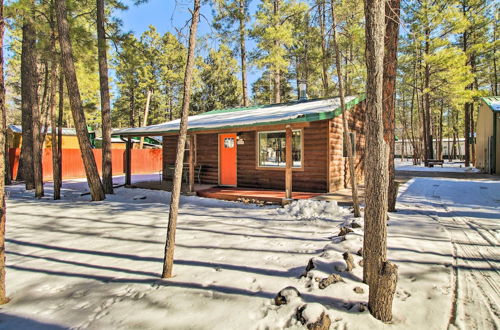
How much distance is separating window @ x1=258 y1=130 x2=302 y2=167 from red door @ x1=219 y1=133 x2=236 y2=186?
1.19m

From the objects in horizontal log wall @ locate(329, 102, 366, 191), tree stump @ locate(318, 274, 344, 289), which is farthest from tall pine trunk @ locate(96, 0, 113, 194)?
tree stump @ locate(318, 274, 344, 289)

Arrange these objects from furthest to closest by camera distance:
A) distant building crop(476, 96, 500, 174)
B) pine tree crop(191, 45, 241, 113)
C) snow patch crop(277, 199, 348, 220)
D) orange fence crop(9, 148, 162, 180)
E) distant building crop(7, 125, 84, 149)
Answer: pine tree crop(191, 45, 241, 113) → distant building crop(7, 125, 84, 149) → orange fence crop(9, 148, 162, 180) → distant building crop(476, 96, 500, 174) → snow patch crop(277, 199, 348, 220)

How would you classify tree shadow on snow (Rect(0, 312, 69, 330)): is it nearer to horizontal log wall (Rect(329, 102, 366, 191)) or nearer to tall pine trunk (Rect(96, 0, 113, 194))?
horizontal log wall (Rect(329, 102, 366, 191))

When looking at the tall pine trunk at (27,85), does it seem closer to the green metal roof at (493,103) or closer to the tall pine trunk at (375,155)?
the tall pine trunk at (375,155)

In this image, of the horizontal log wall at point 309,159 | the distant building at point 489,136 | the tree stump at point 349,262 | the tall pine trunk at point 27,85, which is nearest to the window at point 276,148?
the horizontal log wall at point 309,159

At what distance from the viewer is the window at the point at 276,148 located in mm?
9062

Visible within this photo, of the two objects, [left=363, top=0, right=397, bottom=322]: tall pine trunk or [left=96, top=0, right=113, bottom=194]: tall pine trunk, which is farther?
[left=96, top=0, right=113, bottom=194]: tall pine trunk

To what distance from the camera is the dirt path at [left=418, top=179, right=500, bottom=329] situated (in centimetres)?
240

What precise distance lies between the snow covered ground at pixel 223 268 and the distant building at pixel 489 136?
9049 mm

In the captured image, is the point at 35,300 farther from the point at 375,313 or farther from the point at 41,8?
the point at 41,8

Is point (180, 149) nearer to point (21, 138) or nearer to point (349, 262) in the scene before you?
point (349, 262)

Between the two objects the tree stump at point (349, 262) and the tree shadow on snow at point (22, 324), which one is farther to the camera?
the tree stump at point (349, 262)

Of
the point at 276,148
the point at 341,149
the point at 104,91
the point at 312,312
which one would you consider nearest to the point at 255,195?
the point at 276,148

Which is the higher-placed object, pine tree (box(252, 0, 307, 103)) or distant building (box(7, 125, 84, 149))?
pine tree (box(252, 0, 307, 103))
